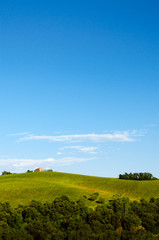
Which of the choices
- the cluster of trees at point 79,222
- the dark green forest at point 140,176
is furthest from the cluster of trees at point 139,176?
the cluster of trees at point 79,222

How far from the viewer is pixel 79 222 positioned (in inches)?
2110

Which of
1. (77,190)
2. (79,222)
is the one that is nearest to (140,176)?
(77,190)

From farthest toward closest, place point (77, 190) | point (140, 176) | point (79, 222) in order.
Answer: point (140, 176), point (77, 190), point (79, 222)

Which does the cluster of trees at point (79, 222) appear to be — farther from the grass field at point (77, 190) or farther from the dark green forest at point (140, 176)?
the dark green forest at point (140, 176)

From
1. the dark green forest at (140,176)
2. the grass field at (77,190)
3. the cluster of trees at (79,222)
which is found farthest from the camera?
the dark green forest at (140,176)

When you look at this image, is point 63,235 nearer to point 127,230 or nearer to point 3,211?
point 127,230

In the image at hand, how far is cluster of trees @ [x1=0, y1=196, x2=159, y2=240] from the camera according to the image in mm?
49094

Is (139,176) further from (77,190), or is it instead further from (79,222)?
(79,222)

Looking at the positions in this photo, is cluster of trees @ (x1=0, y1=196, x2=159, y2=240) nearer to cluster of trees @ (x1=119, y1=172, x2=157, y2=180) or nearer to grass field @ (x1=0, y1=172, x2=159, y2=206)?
grass field @ (x1=0, y1=172, x2=159, y2=206)

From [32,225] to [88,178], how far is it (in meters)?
64.2

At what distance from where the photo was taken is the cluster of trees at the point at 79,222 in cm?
4909

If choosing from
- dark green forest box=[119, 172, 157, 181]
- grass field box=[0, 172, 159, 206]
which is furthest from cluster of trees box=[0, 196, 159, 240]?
dark green forest box=[119, 172, 157, 181]

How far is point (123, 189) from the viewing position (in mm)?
93500

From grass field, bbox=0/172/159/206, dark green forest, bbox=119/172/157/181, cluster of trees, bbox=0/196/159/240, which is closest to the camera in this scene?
cluster of trees, bbox=0/196/159/240
